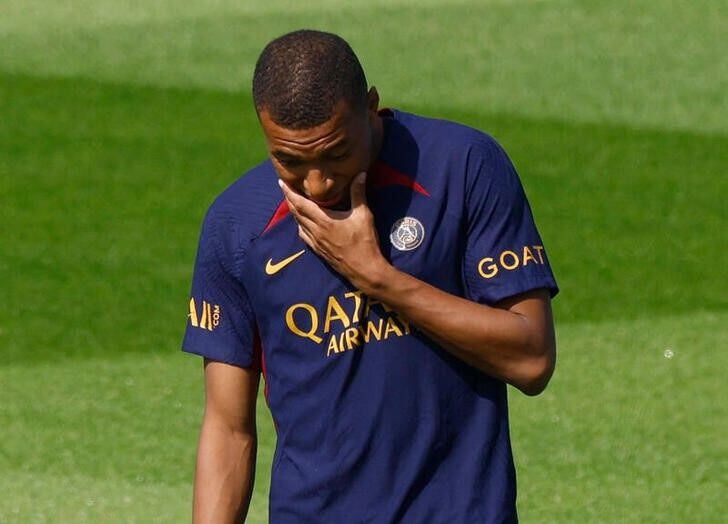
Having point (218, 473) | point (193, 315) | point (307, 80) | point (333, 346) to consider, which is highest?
point (307, 80)

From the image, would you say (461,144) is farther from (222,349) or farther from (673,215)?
(673,215)

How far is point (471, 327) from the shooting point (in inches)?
133

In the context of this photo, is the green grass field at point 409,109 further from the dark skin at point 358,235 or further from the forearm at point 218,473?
the dark skin at point 358,235

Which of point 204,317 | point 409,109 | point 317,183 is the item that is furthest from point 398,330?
point 409,109

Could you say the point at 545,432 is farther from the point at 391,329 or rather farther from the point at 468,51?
the point at 468,51

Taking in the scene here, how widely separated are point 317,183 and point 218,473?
773 mm

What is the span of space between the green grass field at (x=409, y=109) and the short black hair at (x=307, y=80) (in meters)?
3.55

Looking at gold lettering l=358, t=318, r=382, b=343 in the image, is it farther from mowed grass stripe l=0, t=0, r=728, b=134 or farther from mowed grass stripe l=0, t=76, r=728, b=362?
mowed grass stripe l=0, t=0, r=728, b=134

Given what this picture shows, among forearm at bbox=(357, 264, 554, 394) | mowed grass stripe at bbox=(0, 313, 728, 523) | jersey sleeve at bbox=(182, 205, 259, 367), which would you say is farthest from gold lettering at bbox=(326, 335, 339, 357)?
mowed grass stripe at bbox=(0, 313, 728, 523)

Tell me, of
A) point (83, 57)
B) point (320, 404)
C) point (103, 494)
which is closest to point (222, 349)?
point (320, 404)

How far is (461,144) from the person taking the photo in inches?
136

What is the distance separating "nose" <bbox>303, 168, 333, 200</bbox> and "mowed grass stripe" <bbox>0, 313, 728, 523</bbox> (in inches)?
137

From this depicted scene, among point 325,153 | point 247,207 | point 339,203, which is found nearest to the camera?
point 325,153

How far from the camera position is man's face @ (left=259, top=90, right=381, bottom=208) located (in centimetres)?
331
